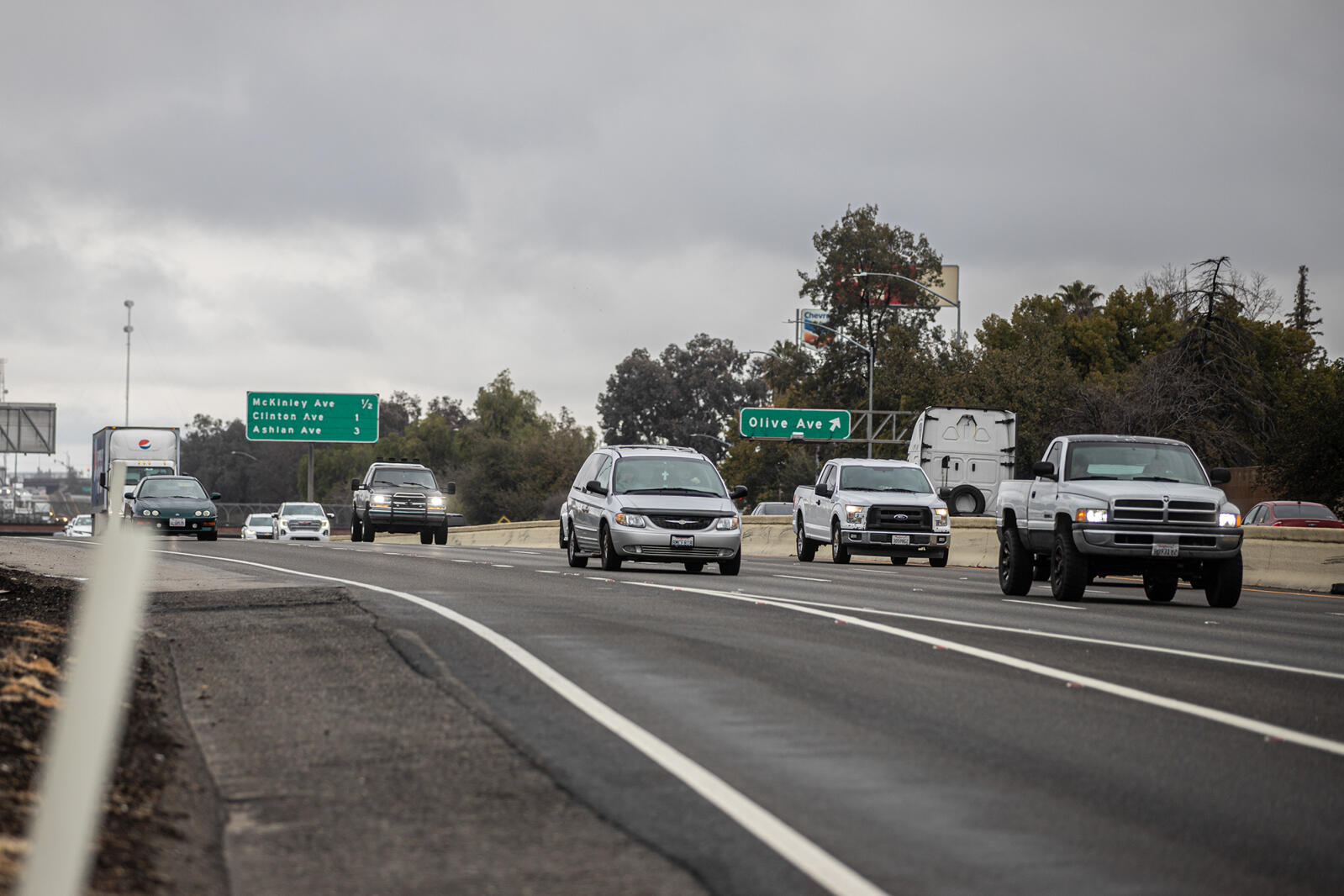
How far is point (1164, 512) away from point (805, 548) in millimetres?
Result: 15207

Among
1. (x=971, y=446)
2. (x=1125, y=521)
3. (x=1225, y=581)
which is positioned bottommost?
(x=1225, y=581)

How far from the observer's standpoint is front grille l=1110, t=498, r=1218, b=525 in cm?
1828

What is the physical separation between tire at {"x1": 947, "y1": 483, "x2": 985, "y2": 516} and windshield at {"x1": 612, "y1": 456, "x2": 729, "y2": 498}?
1432 centimetres

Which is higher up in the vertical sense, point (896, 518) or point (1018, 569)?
point (896, 518)

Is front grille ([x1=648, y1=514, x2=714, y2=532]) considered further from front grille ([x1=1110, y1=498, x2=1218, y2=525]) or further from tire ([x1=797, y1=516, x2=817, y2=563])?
tire ([x1=797, y1=516, x2=817, y2=563])

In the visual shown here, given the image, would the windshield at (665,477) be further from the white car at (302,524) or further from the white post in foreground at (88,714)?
the white car at (302,524)

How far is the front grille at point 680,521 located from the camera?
22.7 meters

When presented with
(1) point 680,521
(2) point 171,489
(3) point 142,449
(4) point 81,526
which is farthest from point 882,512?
(4) point 81,526

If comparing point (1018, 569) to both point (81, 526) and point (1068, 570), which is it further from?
point (81, 526)

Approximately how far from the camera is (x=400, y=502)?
4341 centimetres

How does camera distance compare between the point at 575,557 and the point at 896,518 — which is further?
the point at 896,518

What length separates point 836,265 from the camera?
283 ft

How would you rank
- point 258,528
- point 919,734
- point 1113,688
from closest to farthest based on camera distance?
point 919,734 → point 1113,688 → point 258,528

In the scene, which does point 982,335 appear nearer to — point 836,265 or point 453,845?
point 836,265
